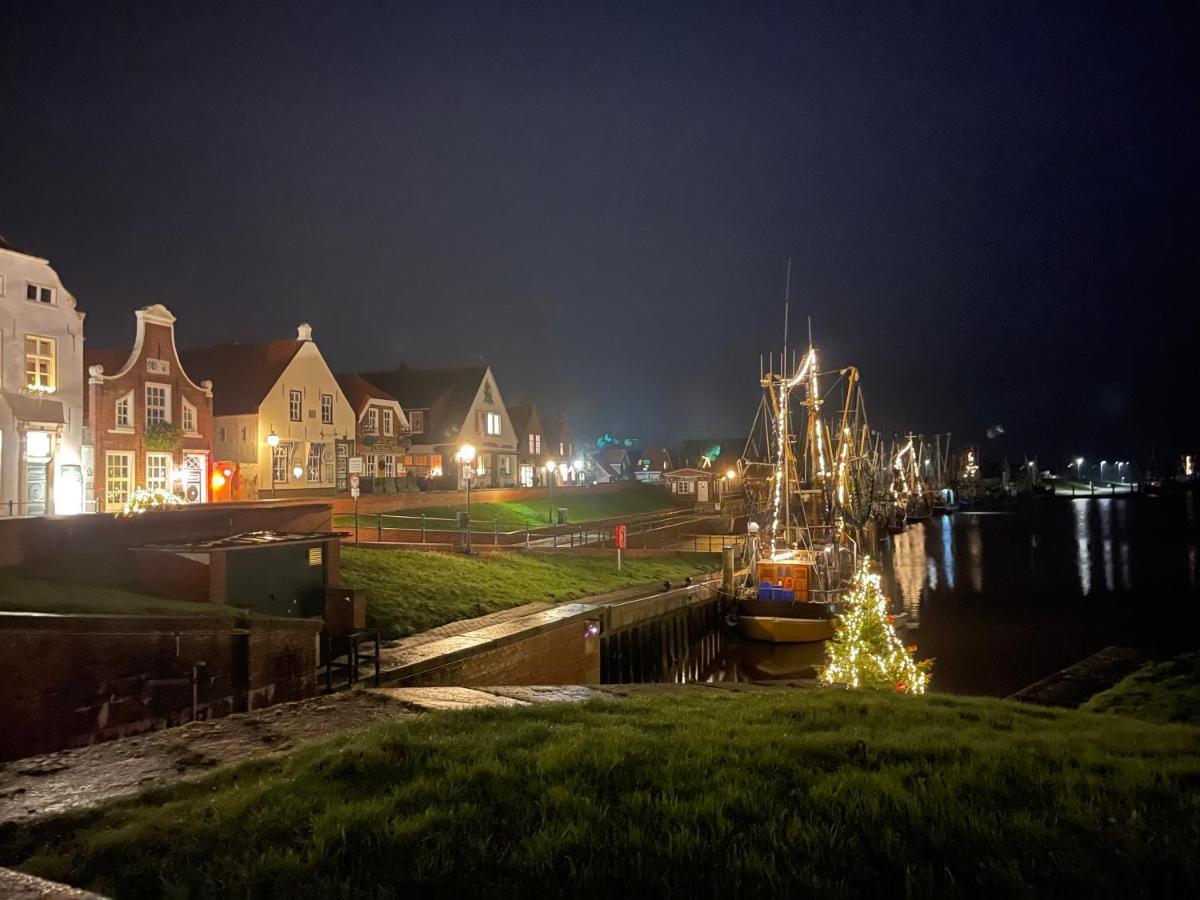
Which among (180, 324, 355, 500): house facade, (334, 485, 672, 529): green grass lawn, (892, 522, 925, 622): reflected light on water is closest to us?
(180, 324, 355, 500): house facade

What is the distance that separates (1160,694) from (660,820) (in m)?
16.1

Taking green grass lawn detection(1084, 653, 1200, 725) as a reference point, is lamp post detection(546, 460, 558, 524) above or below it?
above

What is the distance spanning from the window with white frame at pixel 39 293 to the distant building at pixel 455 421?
103ft

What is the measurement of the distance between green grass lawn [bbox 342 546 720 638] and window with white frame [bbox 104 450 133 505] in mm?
12817

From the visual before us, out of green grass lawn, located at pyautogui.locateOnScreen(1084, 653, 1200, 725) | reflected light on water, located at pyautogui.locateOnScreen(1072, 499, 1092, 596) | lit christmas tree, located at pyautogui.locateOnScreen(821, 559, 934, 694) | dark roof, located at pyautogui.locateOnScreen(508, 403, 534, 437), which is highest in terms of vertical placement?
dark roof, located at pyautogui.locateOnScreen(508, 403, 534, 437)

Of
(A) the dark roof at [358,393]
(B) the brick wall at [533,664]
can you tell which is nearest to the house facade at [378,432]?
(A) the dark roof at [358,393]

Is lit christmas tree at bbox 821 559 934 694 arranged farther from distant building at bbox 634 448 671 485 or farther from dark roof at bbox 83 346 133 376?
distant building at bbox 634 448 671 485

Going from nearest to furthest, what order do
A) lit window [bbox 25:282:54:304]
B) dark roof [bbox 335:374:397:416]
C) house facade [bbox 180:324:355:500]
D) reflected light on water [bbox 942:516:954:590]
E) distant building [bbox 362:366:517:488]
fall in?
lit window [bbox 25:282:54:304] → house facade [bbox 180:324:355:500] → dark roof [bbox 335:374:397:416] → reflected light on water [bbox 942:516:954:590] → distant building [bbox 362:366:517:488]

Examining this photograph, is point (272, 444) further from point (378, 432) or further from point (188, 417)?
point (378, 432)

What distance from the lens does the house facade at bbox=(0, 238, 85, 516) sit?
84.2 feet

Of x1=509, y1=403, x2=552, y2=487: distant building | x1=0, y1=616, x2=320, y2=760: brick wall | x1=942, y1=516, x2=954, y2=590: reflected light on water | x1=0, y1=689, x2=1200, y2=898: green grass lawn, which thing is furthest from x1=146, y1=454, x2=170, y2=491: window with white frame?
x1=942, y1=516, x2=954, y2=590: reflected light on water

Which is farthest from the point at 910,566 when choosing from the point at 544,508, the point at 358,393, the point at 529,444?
the point at 358,393

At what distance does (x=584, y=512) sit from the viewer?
61938 mm

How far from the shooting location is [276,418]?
44281 mm
